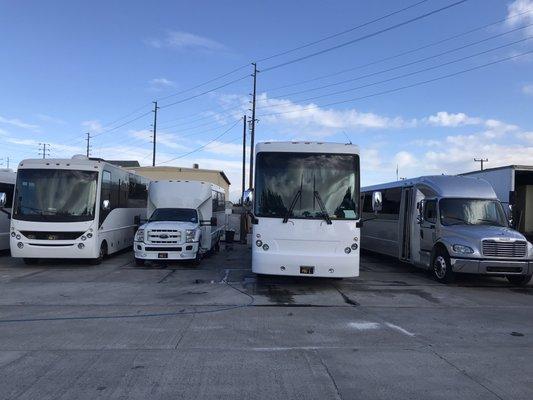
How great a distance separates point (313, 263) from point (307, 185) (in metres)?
1.83

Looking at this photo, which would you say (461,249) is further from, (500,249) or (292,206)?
(292,206)

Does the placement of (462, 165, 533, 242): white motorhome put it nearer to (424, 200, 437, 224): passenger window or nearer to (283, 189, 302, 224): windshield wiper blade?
(424, 200, 437, 224): passenger window

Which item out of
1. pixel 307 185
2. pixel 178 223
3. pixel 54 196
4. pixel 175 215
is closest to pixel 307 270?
pixel 307 185

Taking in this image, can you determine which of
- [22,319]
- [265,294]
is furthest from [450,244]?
[22,319]

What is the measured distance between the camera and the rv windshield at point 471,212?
577 inches

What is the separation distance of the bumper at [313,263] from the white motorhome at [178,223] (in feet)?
17.5

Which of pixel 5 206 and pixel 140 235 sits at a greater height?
pixel 5 206

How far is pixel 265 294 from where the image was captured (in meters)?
11.9

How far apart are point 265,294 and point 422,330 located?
4270mm

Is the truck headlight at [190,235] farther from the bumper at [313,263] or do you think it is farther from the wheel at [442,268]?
the wheel at [442,268]

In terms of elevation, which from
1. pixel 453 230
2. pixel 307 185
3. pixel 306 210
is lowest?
pixel 453 230

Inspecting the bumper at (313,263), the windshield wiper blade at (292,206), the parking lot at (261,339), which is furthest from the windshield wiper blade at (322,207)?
the parking lot at (261,339)

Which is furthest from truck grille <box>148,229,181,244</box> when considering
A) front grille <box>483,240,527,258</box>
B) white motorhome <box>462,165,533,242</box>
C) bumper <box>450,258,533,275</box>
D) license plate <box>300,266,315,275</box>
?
white motorhome <box>462,165,533,242</box>

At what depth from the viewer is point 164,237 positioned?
55.2 feet
